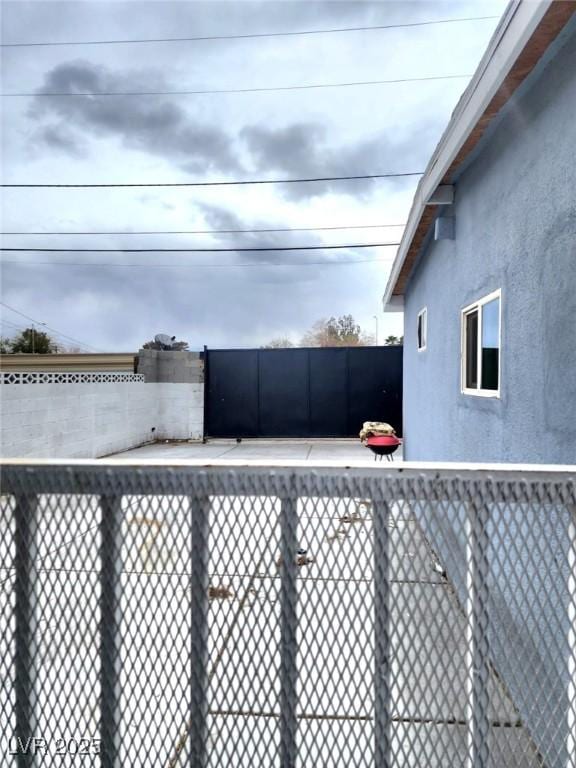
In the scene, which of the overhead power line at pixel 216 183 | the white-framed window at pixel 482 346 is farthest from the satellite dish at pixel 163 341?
the white-framed window at pixel 482 346

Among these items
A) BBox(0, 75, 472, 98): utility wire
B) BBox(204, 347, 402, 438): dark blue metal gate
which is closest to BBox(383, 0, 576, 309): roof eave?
BBox(204, 347, 402, 438): dark blue metal gate

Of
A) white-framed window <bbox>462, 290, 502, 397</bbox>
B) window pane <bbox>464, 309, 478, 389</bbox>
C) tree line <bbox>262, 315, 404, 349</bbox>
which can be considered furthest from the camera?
tree line <bbox>262, 315, 404, 349</bbox>

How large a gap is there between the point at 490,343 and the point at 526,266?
2.17ft

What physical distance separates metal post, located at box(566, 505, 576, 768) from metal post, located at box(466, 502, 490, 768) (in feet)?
0.47

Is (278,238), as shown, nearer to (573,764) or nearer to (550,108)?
(550,108)

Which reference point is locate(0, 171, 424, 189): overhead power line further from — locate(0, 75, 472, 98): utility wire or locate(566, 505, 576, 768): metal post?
locate(566, 505, 576, 768): metal post

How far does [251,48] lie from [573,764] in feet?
28.4

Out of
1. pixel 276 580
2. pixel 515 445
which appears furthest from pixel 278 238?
pixel 276 580

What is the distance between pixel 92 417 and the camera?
24.7ft

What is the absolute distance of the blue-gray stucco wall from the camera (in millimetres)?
1570

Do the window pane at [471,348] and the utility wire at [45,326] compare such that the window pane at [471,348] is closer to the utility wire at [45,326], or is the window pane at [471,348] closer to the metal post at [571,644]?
the metal post at [571,644]

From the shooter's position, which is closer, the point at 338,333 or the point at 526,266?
the point at 526,266

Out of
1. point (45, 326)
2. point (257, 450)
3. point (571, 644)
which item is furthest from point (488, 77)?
point (45, 326)

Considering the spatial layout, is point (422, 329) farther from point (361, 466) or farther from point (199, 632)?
point (199, 632)
